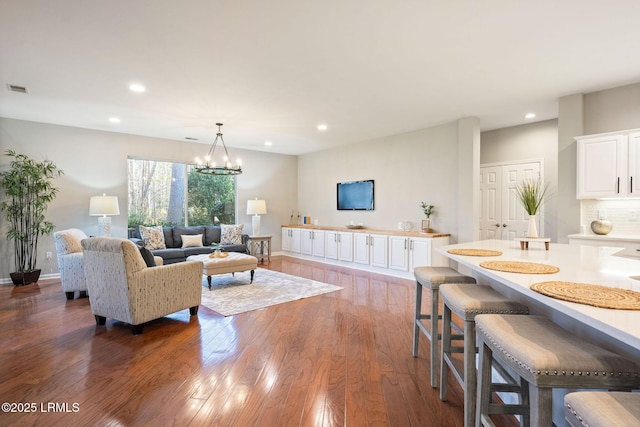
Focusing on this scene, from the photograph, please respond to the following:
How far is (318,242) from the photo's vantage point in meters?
7.25

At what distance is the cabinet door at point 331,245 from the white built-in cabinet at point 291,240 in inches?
38.3

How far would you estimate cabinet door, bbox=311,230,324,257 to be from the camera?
7.14 m

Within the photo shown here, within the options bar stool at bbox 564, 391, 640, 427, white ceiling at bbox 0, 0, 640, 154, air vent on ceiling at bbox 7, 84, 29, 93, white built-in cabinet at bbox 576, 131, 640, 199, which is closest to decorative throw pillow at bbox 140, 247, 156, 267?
white ceiling at bbox 0, 0, 640, 154

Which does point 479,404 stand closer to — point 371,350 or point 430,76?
point 371,350

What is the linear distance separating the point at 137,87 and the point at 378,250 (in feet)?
14.6

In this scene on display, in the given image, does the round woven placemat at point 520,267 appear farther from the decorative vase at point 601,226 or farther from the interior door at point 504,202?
the interior door at point 504,202

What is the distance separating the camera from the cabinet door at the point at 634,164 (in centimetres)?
357

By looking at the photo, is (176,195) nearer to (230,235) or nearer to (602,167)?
(230,235)

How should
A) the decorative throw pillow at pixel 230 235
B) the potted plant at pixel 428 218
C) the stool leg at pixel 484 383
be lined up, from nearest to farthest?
the stool leg at pixel 484 383 → the potted plant at pixel 428 218 → the decorative throw pillow at pixel 230 235

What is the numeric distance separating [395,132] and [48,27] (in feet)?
16.8

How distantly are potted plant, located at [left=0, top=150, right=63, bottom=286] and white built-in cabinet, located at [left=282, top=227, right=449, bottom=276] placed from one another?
4.71m

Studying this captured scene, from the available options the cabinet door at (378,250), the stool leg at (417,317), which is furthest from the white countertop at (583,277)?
the cabinet door at (378,250)

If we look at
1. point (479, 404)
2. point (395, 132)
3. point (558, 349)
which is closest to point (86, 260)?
point (479, 404)

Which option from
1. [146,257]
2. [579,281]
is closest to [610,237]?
[579,281]
